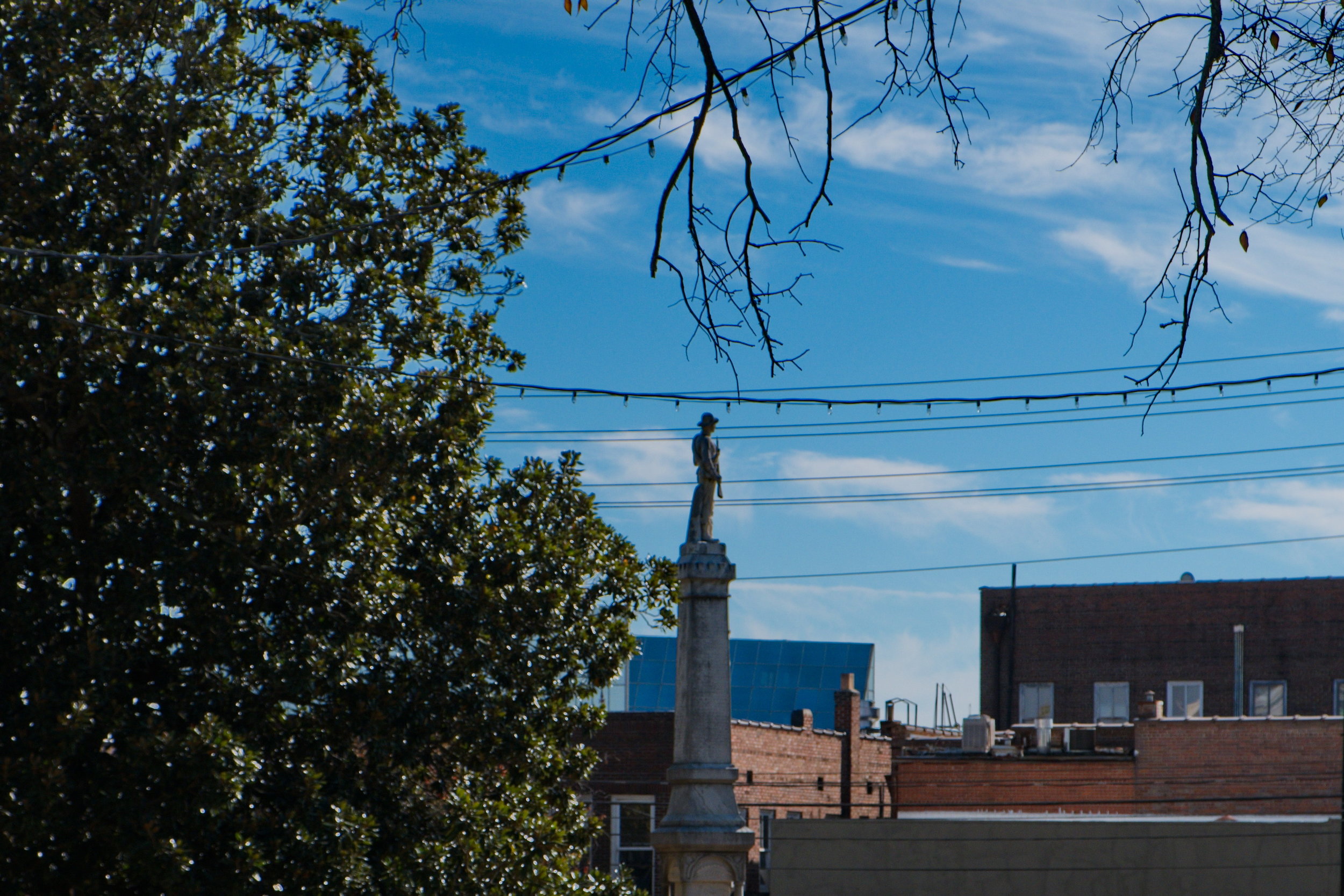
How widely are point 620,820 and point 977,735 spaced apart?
35.6 ft

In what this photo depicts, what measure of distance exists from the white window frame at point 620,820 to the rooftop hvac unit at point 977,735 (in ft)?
33.4

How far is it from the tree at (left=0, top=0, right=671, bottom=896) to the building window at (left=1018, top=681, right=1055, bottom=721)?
37222 mm

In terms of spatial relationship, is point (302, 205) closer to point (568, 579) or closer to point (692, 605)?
point (568, 579)

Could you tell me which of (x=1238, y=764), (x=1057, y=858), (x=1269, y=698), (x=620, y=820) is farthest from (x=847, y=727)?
(x=1269, y=698)

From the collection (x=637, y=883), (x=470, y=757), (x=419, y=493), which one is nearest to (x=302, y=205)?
(x=419, y=493)

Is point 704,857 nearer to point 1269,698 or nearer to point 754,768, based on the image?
point 754,768

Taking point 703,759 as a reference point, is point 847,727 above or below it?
above

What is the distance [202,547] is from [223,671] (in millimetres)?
1105

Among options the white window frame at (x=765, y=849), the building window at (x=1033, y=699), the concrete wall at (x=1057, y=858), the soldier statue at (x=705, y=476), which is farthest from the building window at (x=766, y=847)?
the building window at (x=1033, y=699)

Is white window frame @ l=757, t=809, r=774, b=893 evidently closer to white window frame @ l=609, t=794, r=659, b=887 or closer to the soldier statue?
white window frame @ l=609, t=794, r=659, b=887

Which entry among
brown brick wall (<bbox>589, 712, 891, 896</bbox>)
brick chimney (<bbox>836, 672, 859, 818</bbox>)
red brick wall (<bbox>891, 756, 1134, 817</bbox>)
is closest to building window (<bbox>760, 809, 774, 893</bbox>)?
brown brick wall (<bbox>589, 712, 891, 896</bbox>)

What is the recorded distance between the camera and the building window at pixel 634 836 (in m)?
28.8

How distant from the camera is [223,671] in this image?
1191 cm

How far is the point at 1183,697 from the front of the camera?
47.6 m
